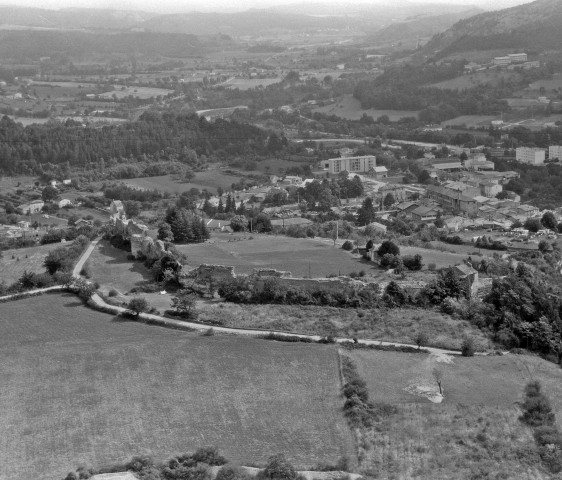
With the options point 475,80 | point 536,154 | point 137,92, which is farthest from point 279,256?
point 137,92

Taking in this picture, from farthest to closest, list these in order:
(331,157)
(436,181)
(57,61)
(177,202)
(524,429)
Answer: (57,61) < (331,157) < (436,181) < (177,202) < (524,429)

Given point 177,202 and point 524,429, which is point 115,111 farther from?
point 524,429

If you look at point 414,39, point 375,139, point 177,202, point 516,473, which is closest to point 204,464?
point 516,473

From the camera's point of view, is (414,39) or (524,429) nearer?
(524,429)

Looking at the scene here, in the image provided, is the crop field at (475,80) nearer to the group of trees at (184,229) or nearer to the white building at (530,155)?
the white building at (530,155)

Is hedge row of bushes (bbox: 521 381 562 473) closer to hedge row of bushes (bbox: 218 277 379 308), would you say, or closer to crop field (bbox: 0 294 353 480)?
crop field (bbox: 0 294 353 480)

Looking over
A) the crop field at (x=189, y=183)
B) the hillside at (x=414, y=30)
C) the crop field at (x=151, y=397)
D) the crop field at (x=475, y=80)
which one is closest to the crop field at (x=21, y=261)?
the crop field at (x=151, y=397)

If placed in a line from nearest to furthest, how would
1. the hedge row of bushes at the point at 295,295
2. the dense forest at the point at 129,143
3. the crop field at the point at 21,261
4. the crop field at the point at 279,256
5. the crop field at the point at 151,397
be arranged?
the crop field at the point at 151,397 → the hedge row of bushes at the point at 295,295 → the crop field at the point at 279,256 → the crop field at the point at 21,261 → the dense forest at the point at 129,143
